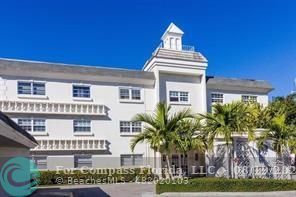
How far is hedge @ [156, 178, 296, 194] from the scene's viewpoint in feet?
57.6

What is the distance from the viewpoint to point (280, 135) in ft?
83.7

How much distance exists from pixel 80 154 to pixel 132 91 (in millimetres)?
6730

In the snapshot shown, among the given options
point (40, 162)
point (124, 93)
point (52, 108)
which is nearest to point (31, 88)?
point (52, 108)

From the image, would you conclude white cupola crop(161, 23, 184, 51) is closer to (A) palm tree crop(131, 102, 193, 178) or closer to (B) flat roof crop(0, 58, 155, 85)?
(B) flat roof crop(0, 58, 155, 85)

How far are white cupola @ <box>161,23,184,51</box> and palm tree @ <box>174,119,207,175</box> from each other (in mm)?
10001

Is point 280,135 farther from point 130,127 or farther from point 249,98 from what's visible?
point 130,127

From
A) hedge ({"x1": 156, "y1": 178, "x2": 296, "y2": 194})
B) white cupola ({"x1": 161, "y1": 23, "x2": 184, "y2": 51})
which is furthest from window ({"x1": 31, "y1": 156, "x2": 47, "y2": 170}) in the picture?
white cupola ({"x1": 161, "y1": 23, "x2": 184, "y2": 51})

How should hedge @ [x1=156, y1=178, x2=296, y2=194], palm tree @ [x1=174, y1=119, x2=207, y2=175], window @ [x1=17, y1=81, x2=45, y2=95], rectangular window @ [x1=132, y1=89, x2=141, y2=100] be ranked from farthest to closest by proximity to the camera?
rectangular window @ [x1=132, y1=89, x2=141, y2=100], window @ [x1=17, y1=81, x2=45, y2=95], palm tree @ [x1=174, y1=119, x2=207, y2=175], hedge @ [x1=156, y1=178, x2=296, y2=194]

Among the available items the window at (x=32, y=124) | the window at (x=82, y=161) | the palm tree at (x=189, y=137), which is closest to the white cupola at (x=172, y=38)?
the palm tree at (x=189, y=137)

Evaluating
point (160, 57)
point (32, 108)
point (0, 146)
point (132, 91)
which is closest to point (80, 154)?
point (32, 108)

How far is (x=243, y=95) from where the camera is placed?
32.6 m

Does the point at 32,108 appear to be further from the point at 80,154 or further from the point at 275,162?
the point at 275,162

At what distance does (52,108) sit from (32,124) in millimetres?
1813

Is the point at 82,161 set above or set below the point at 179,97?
below
